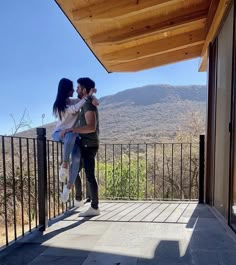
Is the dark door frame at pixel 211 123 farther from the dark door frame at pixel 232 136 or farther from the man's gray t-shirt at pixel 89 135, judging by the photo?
the man's gray t-shirt at pixel 89 135

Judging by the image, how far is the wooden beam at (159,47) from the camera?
4177mm

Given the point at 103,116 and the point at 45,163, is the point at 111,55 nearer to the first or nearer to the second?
the point at 45,163

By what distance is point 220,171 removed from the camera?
320cm

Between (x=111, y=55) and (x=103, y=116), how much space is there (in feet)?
25.2

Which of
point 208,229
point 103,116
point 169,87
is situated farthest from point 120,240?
point 169,87

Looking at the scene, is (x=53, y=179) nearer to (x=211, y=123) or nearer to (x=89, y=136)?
(x=89, y=136)

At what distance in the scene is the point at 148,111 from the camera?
39.3ft

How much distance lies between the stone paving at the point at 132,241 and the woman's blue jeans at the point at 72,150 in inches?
18.6

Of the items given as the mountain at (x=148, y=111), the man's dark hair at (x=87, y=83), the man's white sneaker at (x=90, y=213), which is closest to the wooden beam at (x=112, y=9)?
the man's dark hair at (x=87, y=83)

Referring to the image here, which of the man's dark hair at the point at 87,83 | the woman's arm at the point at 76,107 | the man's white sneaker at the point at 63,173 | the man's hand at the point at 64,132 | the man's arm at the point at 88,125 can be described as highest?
the man's dark hair at the point at 87,83

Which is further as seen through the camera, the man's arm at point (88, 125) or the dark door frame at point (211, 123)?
the dark door frame at point (211, 123)

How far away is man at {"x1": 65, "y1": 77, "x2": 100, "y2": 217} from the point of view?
3115mm

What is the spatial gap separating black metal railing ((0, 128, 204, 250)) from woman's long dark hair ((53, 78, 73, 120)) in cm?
35

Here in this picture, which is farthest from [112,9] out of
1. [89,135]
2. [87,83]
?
[89,135]
